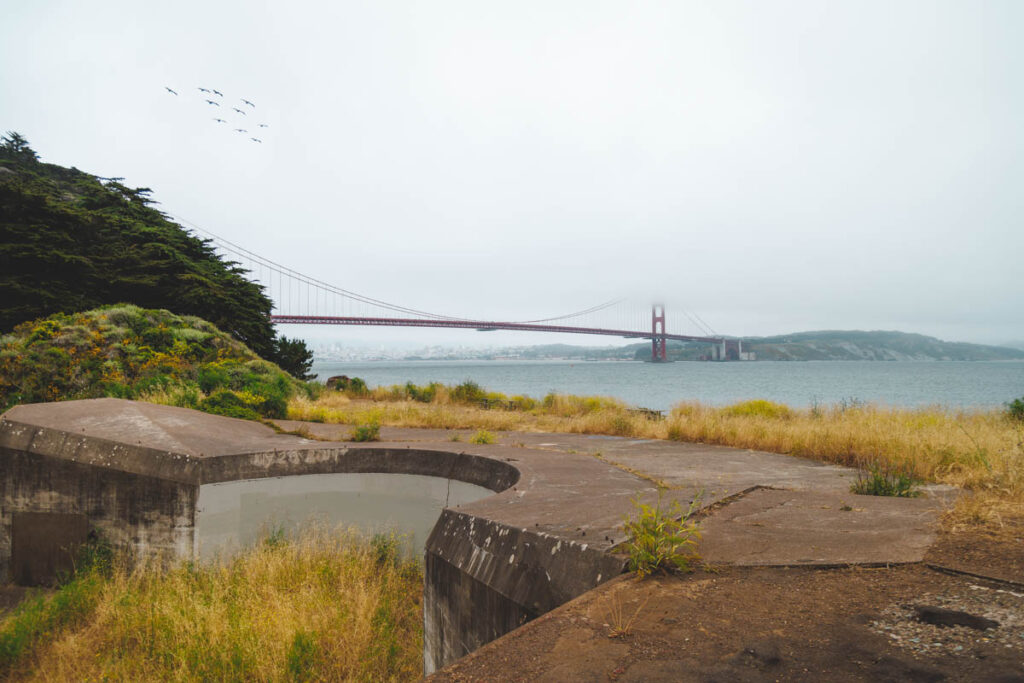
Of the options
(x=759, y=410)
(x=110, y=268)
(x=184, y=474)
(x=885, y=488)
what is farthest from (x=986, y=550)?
(x=110, y=268)

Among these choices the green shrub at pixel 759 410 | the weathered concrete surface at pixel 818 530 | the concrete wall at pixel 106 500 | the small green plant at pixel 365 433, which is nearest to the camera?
the weathered concrete surface at pixel 818 530

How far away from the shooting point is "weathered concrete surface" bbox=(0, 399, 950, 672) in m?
3.64

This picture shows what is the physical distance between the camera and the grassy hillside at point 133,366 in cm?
1260

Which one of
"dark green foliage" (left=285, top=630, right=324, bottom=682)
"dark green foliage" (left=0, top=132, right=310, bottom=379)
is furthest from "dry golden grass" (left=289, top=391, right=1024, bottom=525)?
"dark green foliage" (left=0, top=132, right=310, bottom=379)

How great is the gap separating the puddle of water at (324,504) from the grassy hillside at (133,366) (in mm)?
4026

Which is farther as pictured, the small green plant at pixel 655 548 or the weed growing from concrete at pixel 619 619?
the small green plant at pixel 655 548

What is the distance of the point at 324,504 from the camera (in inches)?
314

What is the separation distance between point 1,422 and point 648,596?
888cm

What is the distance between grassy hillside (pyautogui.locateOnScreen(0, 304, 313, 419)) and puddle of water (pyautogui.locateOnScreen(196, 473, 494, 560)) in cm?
403

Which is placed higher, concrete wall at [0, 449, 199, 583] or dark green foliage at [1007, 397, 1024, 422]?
dark green foliage at [1007, 397, 1024, 422]

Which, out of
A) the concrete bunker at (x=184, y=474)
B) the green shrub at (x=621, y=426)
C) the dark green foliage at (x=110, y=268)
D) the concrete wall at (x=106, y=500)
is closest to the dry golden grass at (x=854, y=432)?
the green shrub at (x=621, y=426)

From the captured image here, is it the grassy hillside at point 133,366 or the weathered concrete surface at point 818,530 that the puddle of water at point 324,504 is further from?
the grassy hillside at point 133,366

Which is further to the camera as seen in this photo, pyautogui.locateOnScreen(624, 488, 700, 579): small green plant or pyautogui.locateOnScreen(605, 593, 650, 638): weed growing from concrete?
pyautogui.locateOnScreen(624, 488, 700, 579): small green plant

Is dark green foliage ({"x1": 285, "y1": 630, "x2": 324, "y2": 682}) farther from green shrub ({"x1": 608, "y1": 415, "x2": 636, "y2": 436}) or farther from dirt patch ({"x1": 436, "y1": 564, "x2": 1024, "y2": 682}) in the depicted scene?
green shrub ({"x1": 608, "y1": 415, "x2": 636, "y2": 436})
